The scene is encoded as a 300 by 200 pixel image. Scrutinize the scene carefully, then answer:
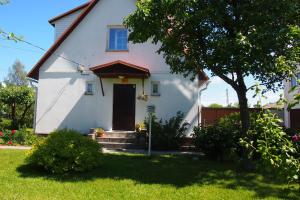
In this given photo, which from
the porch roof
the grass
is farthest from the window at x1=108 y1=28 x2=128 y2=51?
the grass

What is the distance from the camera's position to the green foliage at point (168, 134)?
1441 centimetres

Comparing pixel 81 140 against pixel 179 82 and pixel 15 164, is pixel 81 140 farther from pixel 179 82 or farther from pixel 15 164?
pixel 179 82

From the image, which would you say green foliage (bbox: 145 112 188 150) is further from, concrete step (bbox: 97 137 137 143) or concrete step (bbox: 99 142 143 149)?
concrete step (bbox: 97 137 137 143)

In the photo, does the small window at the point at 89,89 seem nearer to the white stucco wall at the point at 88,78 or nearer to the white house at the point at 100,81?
the white house at the point at 100,81

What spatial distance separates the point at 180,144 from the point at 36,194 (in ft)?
27.1

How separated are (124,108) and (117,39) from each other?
328cm

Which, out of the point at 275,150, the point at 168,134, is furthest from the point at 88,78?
the point at 275,150

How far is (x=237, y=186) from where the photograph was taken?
8641 mm

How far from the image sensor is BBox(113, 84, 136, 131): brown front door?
658 inches

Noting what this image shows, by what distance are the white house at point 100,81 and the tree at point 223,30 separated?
6164 mm

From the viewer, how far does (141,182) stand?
8.79 meters

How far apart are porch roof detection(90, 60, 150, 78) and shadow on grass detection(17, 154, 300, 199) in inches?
201

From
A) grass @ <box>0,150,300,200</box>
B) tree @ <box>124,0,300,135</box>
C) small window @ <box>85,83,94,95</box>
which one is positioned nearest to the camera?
grass @ <box>0,150,300,200</box>

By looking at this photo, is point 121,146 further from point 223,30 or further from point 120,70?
point 223,30
